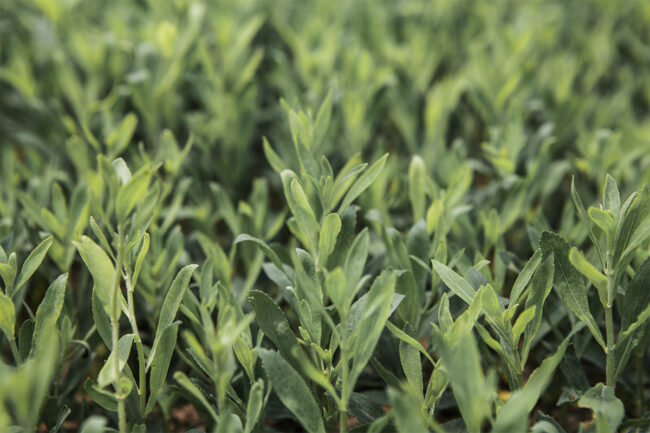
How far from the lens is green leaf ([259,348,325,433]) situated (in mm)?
1211

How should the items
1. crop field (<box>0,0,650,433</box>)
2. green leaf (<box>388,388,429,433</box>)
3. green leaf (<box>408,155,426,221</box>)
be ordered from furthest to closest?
1. green leaf (<box>408,155,426,221</box>)
2. crop field (<box>0,0,650,433</box>)
3. green leaf (<box>388,388,429,433</box>)

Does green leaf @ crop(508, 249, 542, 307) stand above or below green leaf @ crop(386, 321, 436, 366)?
above

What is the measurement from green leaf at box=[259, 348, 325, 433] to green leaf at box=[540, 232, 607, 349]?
565 mm

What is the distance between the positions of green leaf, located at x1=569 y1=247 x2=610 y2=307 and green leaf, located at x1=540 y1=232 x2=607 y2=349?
44 millimetres

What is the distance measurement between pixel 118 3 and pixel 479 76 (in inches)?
75.2

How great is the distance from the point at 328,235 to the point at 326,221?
4cm

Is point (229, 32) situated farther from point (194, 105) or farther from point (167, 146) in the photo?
point (167, 146)

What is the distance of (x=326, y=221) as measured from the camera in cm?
134

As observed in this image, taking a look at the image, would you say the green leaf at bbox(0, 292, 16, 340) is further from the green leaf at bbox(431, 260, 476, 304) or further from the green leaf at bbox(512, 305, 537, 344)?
the green leaf at bbox(512, 305, 537, 344)

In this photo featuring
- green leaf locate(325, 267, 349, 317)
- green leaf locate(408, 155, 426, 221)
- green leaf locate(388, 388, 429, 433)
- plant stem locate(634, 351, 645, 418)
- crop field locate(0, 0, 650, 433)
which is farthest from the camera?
green leaf locate(408, 155, 426, 221)

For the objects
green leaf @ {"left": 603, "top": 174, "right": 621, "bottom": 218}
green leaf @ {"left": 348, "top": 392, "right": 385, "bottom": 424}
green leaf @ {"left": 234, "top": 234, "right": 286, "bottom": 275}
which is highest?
green leaf @ {"left": 603, "top": 174, "right": 621, "bottom": 218}

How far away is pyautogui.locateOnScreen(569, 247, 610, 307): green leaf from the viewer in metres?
1.21

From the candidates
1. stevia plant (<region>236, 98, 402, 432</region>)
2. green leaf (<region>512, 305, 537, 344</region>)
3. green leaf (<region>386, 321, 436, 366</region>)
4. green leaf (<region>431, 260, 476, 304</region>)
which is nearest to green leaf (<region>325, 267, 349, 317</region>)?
stevia plant (<region>236, 98, 402, 432</region>)

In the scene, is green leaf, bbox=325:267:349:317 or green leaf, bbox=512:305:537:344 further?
green leaf, bbox=512:305:537:344
